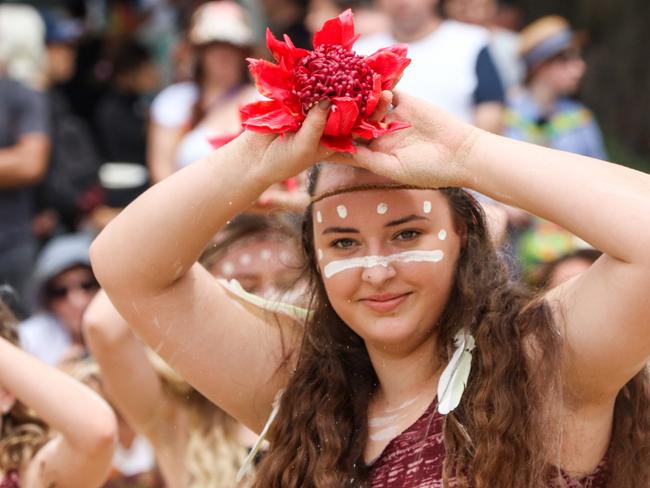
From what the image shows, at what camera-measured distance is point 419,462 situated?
9.16ft

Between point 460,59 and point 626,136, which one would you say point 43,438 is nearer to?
point 460,59

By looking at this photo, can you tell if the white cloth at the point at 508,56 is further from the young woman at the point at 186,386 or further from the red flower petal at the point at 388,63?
the red flower petal at the point at 388,63

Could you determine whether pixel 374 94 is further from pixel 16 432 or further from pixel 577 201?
pixel 16 432

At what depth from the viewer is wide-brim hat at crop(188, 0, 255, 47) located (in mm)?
5945

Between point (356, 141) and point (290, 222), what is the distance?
2.67 feet

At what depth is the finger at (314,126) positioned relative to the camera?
8.73 ft

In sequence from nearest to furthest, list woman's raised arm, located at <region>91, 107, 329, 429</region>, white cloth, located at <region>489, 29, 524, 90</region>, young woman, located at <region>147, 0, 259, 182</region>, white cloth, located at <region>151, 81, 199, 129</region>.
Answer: woman's raised arm, located at <region>91, 107, 329, 429</region> → young woman, located at <region>147, 0, 259, 182</region> → white cloth, located at <region>151, 81, 199, 129</region> → white cloth, located at <region>489, 29, 524, 90</region>

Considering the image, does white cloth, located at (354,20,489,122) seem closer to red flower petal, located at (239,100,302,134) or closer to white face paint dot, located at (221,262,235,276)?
white face paint dot, located at (221,262,235,276)

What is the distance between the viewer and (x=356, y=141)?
2.77 m

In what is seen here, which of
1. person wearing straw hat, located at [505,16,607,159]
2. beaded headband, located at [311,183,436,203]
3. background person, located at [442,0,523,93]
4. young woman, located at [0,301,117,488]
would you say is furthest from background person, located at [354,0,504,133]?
beaded headband, located at [311,183,436,203]

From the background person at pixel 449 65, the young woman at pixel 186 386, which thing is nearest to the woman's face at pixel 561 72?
the background person at pixel 449 65

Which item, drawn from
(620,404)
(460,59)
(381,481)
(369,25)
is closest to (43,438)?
(381,481)

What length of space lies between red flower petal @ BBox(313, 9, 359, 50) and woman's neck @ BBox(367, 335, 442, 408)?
0.64 m

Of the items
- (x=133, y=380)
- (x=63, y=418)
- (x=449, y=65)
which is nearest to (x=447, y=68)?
(x=449, y=65)
